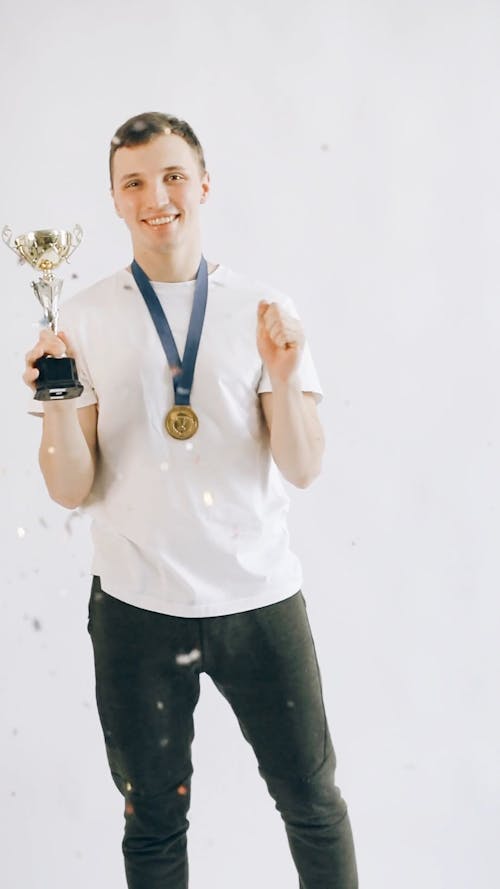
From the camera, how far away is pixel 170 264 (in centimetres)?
141

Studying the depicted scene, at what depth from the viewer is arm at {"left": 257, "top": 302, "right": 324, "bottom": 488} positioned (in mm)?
1295

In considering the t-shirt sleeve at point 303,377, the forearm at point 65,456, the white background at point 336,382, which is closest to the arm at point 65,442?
the forearm at point 65,456

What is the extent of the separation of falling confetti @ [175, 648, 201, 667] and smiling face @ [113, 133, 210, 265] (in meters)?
0.55

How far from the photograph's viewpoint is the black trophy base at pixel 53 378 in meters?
1.28

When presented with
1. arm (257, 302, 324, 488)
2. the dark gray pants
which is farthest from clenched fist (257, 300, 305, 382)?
the dark gray pants

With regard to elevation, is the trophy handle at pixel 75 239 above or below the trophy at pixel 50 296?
above

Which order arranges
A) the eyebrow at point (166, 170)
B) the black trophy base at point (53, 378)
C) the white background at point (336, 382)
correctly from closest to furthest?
the black trophy base at point (53, 378), the eyebrow at point (166, 170), the white background at point (336, 382)

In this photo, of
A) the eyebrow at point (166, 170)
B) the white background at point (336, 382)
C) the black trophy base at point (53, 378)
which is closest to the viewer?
the black trophy base at point (53, 378)

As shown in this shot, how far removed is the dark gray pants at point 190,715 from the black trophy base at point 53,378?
320 mm

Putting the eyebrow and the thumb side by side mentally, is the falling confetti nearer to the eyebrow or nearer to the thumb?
the thumb

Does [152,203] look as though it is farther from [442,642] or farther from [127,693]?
[442,642]

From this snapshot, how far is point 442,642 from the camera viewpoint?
197 centimetres

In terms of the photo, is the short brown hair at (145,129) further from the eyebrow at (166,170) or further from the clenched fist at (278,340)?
the clenched fist at (278,340)

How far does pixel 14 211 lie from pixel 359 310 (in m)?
0.65
